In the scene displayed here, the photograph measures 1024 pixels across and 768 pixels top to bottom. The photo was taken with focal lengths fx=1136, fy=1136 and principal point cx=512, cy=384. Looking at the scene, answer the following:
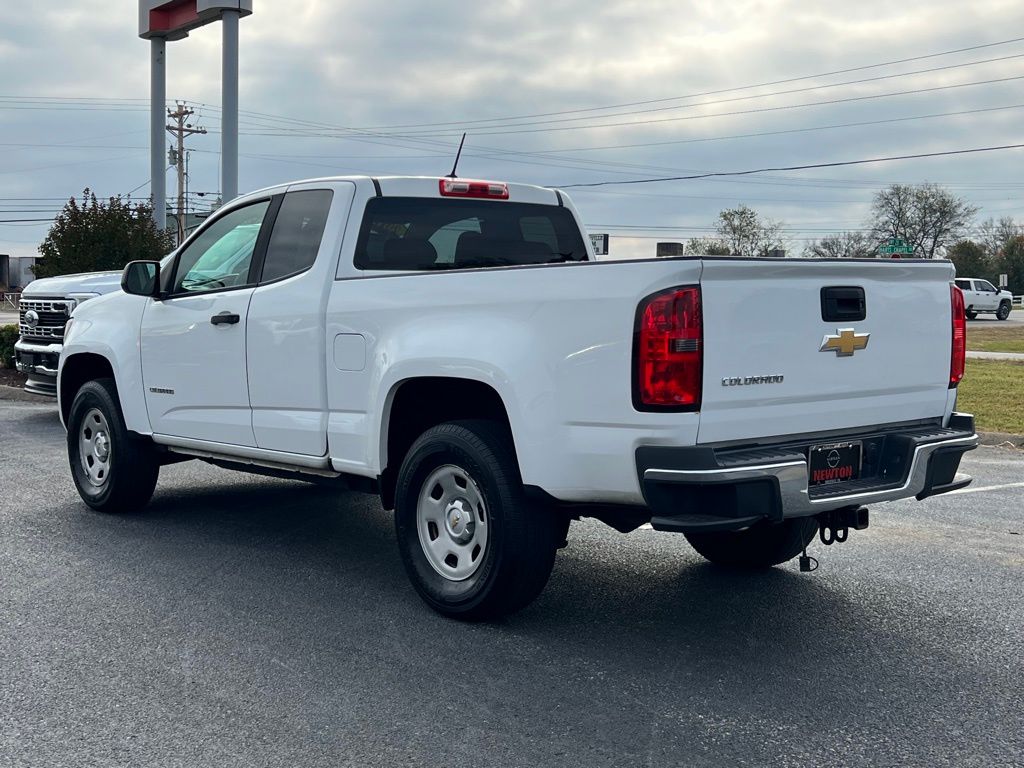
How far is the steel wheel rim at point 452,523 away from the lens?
16.6ft

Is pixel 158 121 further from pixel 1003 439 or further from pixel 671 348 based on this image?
pixel 671 348

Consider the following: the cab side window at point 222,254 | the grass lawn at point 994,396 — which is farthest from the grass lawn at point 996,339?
the cab side window at point 222,254

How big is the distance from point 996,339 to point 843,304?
30688mm

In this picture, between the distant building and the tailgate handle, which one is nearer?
the tailgate handle

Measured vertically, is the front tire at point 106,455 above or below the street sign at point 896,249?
below

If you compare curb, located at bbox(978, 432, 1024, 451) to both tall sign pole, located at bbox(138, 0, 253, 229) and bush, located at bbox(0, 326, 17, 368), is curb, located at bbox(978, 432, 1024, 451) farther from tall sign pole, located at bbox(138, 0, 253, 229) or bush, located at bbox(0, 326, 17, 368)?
bush, located at bbox(0, 326, 17, 368)

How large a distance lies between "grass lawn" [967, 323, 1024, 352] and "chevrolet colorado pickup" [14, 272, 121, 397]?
21.2 meters

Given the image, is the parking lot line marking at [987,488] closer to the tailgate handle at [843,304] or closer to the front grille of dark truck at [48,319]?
the tailgate handle at [843,304]

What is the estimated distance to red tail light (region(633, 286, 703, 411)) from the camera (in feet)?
14.0

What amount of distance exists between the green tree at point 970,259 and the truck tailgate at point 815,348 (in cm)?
7567

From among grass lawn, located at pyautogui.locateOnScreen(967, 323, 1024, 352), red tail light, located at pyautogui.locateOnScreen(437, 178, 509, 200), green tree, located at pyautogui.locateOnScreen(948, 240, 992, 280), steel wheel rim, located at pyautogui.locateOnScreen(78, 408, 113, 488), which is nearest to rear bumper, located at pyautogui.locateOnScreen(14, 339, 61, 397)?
steel wheel rim, located at pyautogui.locateOnScreen(78, 408, 113, 488)

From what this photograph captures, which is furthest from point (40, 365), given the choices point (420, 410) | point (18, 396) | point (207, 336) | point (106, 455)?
point (420, 410)

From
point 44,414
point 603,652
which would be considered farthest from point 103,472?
point 44,414

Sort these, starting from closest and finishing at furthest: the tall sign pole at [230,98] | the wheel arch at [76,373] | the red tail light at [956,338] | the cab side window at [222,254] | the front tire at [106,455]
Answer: the red tail light at [956,338], the cab side window at [222,254], the front tire at [106,455], the wheel arch at [76,373], the tall sign pole at [230,98]
